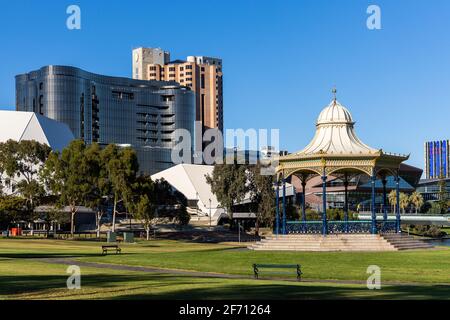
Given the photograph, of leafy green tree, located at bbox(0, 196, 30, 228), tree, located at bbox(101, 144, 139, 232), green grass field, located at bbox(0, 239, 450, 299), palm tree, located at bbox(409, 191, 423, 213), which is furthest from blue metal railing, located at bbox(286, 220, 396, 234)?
palm tree, located at bbox(409, 191, 423, 213)

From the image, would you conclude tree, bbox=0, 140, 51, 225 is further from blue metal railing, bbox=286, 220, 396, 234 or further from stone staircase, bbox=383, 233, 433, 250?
stone staircase, bbox=383, 233, 433, 250

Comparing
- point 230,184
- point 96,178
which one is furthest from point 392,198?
point 96,178

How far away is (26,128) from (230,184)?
142 ft

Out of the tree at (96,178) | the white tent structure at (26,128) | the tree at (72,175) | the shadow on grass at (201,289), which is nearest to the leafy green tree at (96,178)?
the tree at (96,178)

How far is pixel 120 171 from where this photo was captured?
3344 inches

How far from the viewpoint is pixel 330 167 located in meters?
54.1

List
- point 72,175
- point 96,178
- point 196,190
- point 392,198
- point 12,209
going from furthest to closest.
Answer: point 392,198 → point 196,190 → point 96,178 → point 12,209 → point 72,175

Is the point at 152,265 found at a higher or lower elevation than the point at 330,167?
lower

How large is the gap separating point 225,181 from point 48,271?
83.0m

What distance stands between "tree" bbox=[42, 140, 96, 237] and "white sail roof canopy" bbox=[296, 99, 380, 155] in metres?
36.3

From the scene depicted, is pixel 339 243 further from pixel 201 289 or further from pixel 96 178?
pixel 96 178

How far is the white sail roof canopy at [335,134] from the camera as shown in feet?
181
